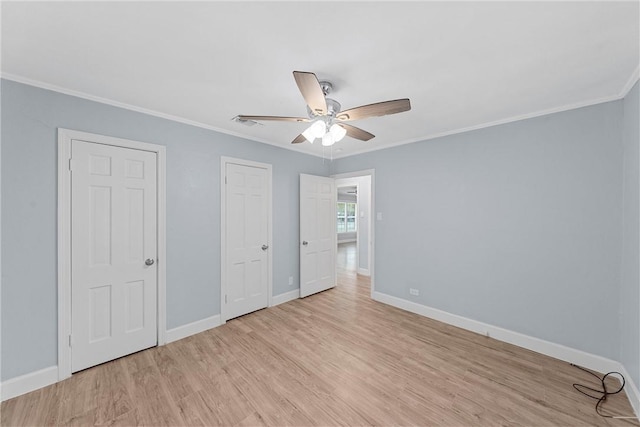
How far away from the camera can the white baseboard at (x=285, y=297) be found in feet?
12.4

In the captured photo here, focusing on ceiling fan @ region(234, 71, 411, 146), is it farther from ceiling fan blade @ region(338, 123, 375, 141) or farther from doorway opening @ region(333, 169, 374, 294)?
doorway opening @ region(333, 169, 374, 294)

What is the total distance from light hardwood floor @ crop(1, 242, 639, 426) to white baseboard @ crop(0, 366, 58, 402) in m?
0.05

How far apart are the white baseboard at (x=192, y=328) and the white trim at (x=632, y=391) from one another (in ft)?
12.6

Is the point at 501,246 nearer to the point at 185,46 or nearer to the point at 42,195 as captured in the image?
the point at 185,46

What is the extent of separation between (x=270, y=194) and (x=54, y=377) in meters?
2.78

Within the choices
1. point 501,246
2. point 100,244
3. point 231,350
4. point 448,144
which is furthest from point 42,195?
point 501,246

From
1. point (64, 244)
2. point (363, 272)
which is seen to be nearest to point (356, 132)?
point (64, 244)

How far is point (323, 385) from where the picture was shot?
2.08 metres

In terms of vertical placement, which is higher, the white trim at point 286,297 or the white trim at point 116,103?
the white trim at point 116,103

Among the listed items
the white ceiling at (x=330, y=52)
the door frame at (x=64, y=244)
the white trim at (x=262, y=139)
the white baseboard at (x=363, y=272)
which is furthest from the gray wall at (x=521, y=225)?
the door frame at (x=64, y=244)

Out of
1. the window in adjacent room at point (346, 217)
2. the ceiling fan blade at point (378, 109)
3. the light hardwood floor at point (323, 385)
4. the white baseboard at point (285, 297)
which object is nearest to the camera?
the ceiling fan blade at point (378, 109)

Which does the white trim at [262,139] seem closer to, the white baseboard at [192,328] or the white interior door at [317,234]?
the white interior door at [317,234]

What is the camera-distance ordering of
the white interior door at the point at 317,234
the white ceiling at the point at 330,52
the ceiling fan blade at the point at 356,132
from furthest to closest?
the white interior door at the point at 317,234 < the ceiling fan blade at the point at 356,132 < the white ceiling at the point at 330,52

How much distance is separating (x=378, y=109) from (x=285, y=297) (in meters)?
3.16
